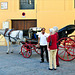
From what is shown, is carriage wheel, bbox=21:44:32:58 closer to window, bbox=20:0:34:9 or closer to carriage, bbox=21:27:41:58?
carriage, bbox=21:27:41:58

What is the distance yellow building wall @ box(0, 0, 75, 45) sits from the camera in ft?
44.5

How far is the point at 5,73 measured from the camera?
500 cm

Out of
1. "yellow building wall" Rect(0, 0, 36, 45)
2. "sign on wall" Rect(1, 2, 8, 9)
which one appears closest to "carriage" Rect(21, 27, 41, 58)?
"yellow building wall" Rect(0, 0, 36, 45)

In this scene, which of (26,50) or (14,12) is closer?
(26,50)

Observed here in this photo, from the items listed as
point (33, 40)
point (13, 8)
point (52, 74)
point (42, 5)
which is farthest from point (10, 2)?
point (52, 74)

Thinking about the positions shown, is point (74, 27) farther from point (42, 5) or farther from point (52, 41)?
point (42, 5)

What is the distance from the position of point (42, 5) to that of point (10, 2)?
3.09 meters

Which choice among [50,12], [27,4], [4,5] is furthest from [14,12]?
[50,12]

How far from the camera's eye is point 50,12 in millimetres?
13672

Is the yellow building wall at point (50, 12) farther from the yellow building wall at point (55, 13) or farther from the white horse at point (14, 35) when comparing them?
the white horse at point (14, 35)

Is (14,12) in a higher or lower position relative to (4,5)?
lower

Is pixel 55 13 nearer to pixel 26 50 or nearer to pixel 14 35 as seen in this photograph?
pixel 14 35

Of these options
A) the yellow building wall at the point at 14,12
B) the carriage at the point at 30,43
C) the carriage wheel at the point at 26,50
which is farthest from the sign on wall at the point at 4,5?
the carriage wheel at the point at 26,50

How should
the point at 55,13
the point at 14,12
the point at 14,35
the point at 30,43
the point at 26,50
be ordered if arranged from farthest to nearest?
A: the point at 14,12 → the point at 55,13 → the point at 14,35 → the point at 30,43 → the point at 26,50
